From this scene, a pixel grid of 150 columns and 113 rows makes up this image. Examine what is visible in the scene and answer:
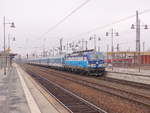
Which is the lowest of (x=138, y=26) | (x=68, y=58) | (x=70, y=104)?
(x=70, y=104)

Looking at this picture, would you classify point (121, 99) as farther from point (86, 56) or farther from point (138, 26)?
point (138, 26)

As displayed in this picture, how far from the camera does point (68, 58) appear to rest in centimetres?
3950

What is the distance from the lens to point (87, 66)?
29.4m

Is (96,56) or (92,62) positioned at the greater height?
(96,56)

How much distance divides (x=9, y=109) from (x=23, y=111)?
75cm

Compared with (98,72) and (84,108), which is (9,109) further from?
(98,72)

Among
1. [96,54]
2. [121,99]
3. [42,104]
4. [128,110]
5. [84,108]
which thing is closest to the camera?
[128,110]

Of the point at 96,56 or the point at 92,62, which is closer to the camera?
the point at 92,62

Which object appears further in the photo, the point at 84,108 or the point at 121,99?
the point at 121,99

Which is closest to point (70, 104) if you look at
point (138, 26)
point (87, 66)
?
point (87, 66)

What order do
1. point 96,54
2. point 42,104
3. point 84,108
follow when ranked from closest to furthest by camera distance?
point 84,108, point 42,104, point 96,54

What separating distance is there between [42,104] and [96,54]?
17.9 meters

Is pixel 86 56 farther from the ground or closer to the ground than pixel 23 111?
farther from the ground

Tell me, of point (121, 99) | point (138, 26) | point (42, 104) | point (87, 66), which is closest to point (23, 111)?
point (42, 104)
